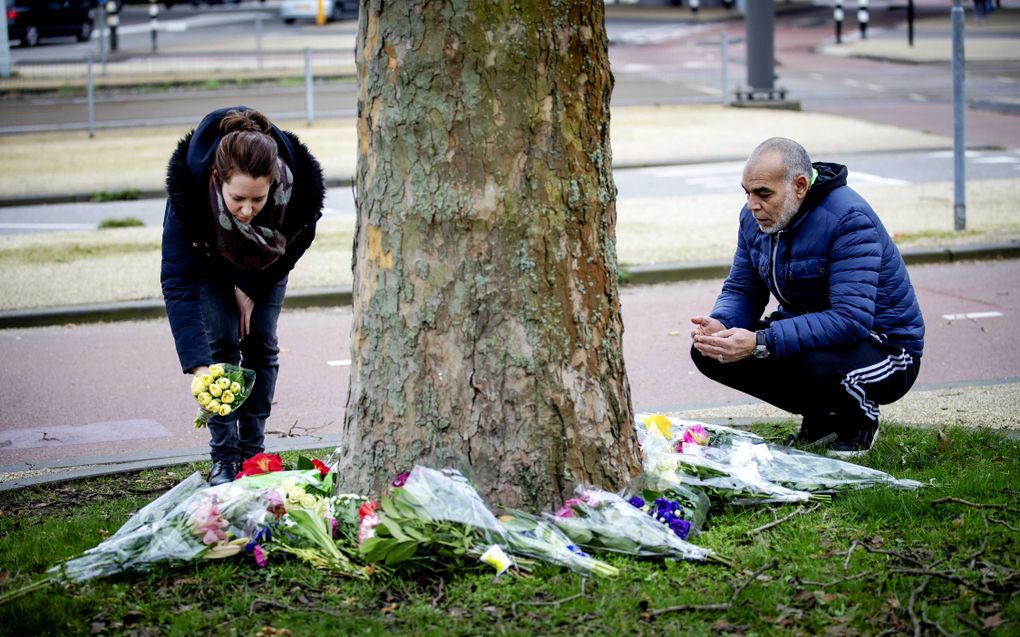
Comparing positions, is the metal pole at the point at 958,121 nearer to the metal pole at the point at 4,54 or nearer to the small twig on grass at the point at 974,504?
the small twig on grass at the point at 974,504

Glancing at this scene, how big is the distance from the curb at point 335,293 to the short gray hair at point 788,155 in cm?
392

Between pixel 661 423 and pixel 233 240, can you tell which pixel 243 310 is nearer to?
pixel 233 240

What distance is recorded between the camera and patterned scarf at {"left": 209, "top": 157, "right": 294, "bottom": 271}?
4426 mm

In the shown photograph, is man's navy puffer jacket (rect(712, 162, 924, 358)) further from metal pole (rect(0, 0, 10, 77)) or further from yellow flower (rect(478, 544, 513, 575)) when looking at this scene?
metal pole (rect(0, 0, 10, 77))

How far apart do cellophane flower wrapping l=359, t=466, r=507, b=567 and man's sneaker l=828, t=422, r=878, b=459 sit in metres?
1.78

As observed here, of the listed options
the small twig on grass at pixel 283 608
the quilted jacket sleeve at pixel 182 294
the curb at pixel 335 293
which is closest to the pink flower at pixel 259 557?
the small twig on grass at pixel 283 608

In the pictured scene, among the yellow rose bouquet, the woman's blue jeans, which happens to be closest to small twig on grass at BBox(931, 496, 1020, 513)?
the yellow rose bouquet

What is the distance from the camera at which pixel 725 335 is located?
4.87 m

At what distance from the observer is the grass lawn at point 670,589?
3.56m

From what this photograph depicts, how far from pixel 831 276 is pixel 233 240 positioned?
2324mm

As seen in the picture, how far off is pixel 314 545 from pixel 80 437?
2.54 meters

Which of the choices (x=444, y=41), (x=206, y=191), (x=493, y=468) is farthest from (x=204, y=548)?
(x=444, y=41)

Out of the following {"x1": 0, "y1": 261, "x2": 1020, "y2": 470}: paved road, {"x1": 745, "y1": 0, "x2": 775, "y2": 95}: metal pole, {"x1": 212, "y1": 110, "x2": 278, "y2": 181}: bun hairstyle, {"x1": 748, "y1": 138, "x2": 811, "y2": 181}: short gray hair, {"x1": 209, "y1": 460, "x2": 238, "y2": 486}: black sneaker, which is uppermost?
{"x1": 745, "y1": 0, "x2": 775, "y2": 95}: metal pole

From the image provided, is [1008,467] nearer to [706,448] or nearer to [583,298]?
[706,448]
